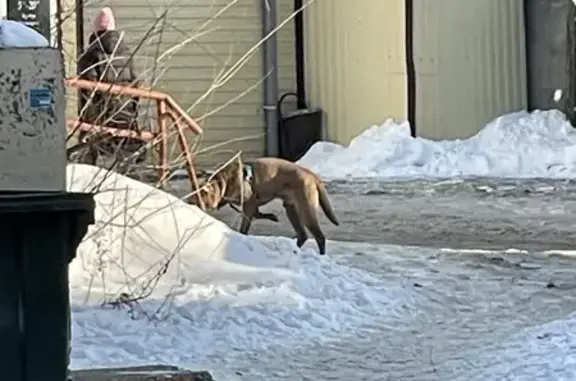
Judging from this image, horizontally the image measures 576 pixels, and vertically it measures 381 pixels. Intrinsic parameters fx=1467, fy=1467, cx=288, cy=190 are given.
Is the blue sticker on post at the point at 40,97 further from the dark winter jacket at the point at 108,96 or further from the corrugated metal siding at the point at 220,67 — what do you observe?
the corrugated metal siding at the point at 220,67

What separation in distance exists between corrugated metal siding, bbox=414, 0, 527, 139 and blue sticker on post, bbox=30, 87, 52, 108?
1643 cm

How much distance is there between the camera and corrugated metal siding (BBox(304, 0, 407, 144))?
2052 centimetres

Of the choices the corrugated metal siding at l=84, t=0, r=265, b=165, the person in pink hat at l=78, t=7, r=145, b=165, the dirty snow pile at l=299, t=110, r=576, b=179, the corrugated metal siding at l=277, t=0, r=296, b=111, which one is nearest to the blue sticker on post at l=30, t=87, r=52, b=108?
the person in pink hat at l=78, t=7, r=145, b=165

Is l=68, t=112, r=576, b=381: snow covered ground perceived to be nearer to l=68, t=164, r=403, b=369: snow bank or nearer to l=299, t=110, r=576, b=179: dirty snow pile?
l=68, t=164, r=403, b=369: snow bank

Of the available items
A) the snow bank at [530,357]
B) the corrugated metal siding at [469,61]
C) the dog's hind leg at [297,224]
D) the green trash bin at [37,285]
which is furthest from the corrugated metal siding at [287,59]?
the green trash bin at [37,285]

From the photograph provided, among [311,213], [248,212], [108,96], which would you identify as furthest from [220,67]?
[108,96]

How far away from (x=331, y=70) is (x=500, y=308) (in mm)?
12216

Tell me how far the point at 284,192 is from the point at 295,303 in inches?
112

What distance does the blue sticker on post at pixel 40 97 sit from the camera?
3.88m

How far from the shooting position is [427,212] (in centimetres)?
1490

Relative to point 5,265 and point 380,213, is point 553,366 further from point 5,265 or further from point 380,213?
point 380,213

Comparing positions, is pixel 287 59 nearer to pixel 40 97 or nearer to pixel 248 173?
pixel 248 173

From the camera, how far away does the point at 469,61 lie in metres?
20.0

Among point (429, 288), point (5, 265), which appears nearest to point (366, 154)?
point (429, 288)
